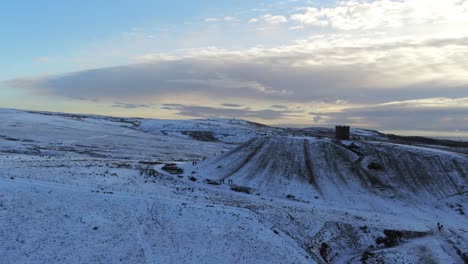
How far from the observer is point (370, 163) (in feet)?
164

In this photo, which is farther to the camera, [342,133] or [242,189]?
[342,133]

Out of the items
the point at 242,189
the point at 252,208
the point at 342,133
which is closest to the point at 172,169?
the point at 242,189

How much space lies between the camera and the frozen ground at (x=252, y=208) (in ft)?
81.8

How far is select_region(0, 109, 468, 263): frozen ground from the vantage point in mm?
24922

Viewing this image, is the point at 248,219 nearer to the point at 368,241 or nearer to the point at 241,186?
the point at 368,241

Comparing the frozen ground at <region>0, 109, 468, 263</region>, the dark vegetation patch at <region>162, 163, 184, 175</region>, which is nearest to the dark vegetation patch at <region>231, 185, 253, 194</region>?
the frozen ground at <region>0, 109, 468, 263</region>

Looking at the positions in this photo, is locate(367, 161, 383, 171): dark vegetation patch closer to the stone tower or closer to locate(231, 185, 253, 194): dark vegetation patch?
the stone tower

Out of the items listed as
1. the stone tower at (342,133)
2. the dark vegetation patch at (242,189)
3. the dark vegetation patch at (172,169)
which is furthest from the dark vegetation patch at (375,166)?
the dark vegetation patch at (172,169)

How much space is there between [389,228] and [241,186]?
1788 cm

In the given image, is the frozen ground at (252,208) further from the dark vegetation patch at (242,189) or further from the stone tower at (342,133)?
the stone tower at (342,133)

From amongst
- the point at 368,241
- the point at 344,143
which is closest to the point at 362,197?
the point at 368,241

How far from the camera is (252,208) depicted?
3391 centimetres

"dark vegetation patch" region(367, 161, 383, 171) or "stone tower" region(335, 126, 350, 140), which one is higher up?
"stone tower" region(335, 126, 350, 140)

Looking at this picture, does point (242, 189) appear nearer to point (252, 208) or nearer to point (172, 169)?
point (252, 208)
